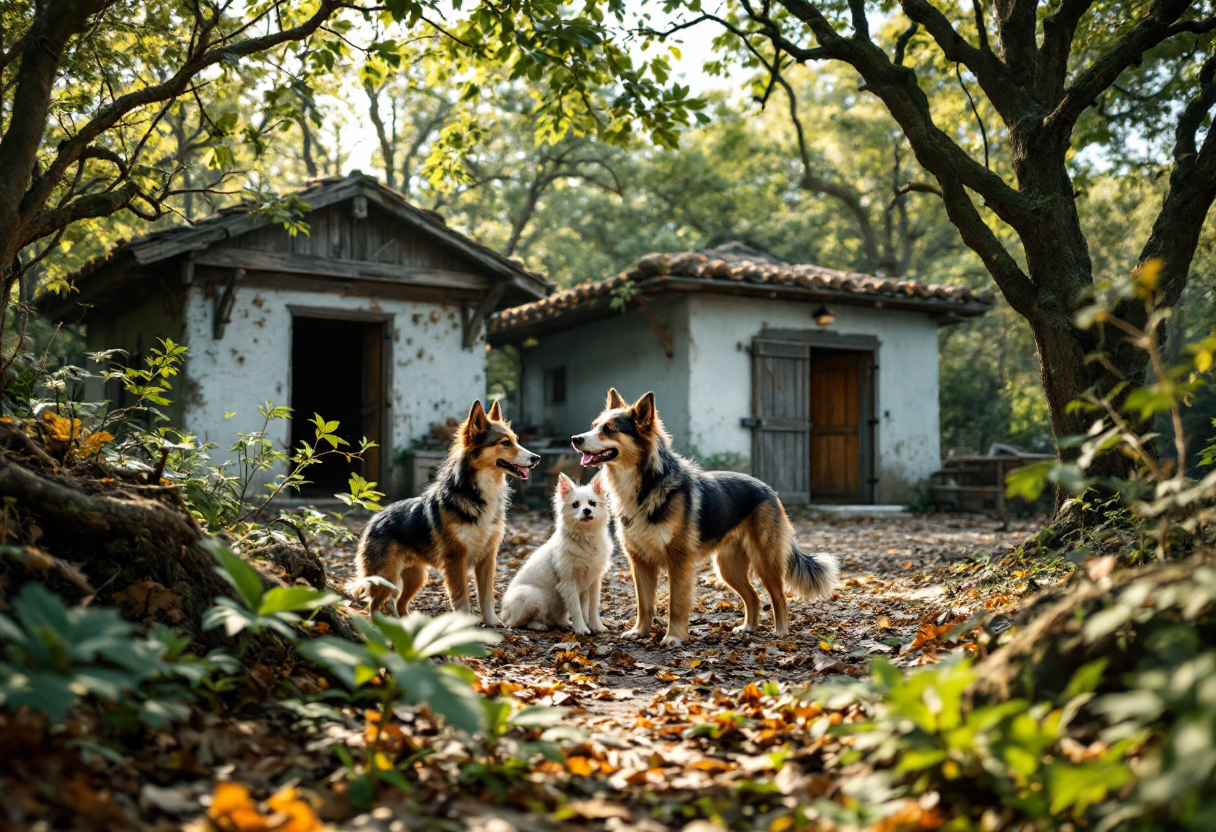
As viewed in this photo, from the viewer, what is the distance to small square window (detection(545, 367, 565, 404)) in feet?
61.4

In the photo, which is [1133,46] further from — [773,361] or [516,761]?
[773,361]

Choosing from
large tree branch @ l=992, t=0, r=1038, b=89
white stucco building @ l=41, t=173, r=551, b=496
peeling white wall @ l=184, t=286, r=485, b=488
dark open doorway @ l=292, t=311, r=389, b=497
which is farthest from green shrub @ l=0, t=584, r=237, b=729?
dark open doorway @ l=292, t=311, r=389, b=497

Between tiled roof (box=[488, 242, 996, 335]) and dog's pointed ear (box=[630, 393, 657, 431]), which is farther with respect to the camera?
tiled roof (box=[488, 242, 996, 335])

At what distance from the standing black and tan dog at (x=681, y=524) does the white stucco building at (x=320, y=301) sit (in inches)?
338

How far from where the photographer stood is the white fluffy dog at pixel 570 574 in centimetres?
577

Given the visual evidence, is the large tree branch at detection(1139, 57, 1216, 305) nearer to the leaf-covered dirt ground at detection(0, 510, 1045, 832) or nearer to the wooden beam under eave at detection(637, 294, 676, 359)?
the leaf-covered dirt ground at detection(0, 510, 1045, 832)

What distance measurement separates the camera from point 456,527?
18.7 feet

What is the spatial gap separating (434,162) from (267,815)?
22.6ft

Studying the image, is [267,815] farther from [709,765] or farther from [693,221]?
[693,221]

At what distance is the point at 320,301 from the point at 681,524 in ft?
32.0

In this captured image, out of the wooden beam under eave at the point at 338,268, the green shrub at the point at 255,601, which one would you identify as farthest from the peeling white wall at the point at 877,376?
the green shrub at the point at 255,601

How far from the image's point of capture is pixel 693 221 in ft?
95.4

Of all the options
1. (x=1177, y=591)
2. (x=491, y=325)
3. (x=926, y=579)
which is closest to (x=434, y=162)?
(x=926, y=579)

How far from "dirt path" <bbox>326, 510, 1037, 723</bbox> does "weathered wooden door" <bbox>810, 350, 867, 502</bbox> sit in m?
7.51
